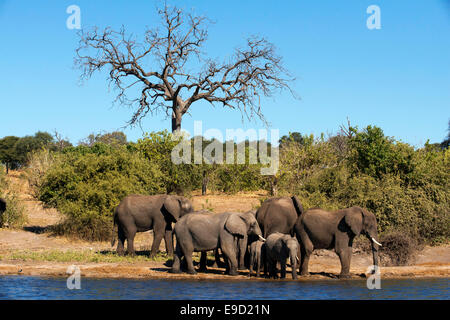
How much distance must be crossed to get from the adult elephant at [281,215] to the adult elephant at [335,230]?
46.6 inches

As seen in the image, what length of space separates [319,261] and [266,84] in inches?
931

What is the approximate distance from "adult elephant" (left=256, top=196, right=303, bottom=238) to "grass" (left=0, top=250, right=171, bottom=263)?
11.9ft

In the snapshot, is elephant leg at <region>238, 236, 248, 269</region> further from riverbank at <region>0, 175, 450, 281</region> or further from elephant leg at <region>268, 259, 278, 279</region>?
elephant leg at <region>268, 259, 278, 279</region>

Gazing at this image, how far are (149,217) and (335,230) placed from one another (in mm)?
6507

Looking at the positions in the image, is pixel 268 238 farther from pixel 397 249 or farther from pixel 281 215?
pixel 397 249

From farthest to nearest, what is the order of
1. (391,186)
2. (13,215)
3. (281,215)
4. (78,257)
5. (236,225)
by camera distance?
1. (13,215)
2. (391,186)
3. (78,257)
4. (281,215)
5. (236,225)

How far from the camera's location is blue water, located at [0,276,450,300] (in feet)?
47.1

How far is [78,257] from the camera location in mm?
19672

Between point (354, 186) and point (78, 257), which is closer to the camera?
point (78, 257)

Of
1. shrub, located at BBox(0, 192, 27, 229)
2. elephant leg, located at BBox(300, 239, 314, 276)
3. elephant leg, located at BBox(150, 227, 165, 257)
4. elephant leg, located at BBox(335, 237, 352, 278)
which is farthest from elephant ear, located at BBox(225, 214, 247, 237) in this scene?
shrub, located at BBox(0, 192, 27, 229)

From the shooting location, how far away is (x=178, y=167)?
36.7m

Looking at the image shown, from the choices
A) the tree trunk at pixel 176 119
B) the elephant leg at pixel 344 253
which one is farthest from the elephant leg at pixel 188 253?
the tree trunk at pixel 176 119

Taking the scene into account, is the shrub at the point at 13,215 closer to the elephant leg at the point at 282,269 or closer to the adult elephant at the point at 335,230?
the adult elephant at the point at 335,230

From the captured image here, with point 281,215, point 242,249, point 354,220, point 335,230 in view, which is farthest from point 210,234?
point 354,220
